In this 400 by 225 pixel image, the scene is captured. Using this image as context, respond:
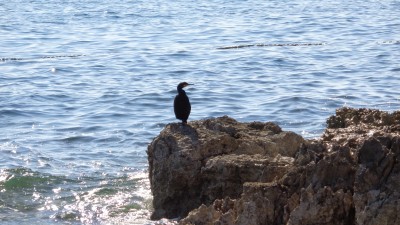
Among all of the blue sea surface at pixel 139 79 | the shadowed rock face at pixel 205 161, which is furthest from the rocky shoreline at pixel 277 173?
the blue sea surface at pixel 139 79

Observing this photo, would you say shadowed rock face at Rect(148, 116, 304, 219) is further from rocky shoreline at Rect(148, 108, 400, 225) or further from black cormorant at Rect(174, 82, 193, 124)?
black cormorant at Rect(174, 82, 193, 124)

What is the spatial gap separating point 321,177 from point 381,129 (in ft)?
4.97

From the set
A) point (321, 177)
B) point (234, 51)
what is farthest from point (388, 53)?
point (321, 177)

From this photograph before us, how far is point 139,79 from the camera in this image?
62.4 feet

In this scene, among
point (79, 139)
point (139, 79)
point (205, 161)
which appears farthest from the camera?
point (139, 79)

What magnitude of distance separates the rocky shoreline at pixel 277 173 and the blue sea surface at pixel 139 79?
713 mm

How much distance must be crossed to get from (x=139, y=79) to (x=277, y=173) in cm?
1137

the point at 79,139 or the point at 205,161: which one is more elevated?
the point at 205,161

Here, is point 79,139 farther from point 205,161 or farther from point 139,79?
point 139,79

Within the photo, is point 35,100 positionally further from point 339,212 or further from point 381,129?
point 339,212

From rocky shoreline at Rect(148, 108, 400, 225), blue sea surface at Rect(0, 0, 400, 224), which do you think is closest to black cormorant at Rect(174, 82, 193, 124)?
rocky shoreline at Rect(148, 108, 400, 225)

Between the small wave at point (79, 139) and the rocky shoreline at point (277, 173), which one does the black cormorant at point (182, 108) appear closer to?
the rocky shoreline at point (277, 173)

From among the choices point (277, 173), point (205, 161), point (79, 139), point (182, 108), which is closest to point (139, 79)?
point (79, 139)

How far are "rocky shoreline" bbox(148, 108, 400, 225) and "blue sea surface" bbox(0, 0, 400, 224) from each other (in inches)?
28.1
